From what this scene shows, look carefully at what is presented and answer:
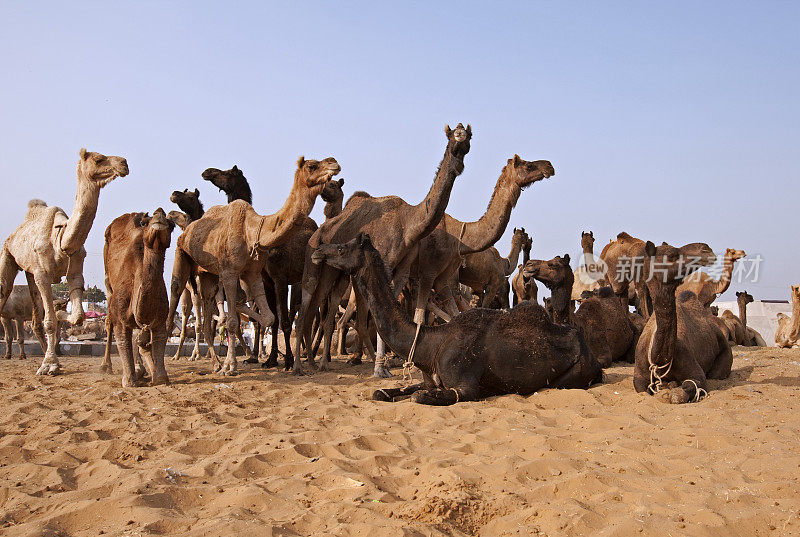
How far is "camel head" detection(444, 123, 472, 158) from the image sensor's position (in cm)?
902

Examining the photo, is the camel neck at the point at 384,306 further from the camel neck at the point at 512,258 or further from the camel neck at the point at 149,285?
the camel neck at the point at 512,258

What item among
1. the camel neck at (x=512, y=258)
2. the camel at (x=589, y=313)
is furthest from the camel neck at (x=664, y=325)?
the camel neck at (x=512, y=258)

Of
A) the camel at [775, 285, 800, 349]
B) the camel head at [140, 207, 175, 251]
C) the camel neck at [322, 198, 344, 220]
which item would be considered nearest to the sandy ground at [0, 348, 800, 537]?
the camel head at [140, 207, 175, 251]

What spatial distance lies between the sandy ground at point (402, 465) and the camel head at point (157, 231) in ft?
6.05

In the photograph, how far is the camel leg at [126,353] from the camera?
26.0 feet

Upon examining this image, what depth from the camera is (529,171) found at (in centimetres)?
1012

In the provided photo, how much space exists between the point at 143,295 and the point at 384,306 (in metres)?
2.98

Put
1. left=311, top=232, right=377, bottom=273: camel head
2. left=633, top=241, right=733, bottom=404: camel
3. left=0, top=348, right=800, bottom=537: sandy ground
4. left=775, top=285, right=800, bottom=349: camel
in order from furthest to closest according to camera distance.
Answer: left=775, top=285, right=800, bottom=349: camel, left=311, top=232, right=377, bottom=273: camel head, left=633, top=241, right=733, bottom=404: camel, left=0, top=348, right=800, bottom=537: sandy ground

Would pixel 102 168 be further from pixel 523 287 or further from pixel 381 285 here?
pixel 523 287

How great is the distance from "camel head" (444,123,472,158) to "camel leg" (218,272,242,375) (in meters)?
3.87

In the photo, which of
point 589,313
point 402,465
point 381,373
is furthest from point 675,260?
point 381,373

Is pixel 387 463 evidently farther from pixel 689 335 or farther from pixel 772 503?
pixel 689 335

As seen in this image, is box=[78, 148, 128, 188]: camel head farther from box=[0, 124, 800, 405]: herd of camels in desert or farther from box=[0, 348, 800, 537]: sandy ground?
box=[0, 348, 800, 537]: sandy ground

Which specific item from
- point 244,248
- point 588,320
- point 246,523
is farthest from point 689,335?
point 244,248
